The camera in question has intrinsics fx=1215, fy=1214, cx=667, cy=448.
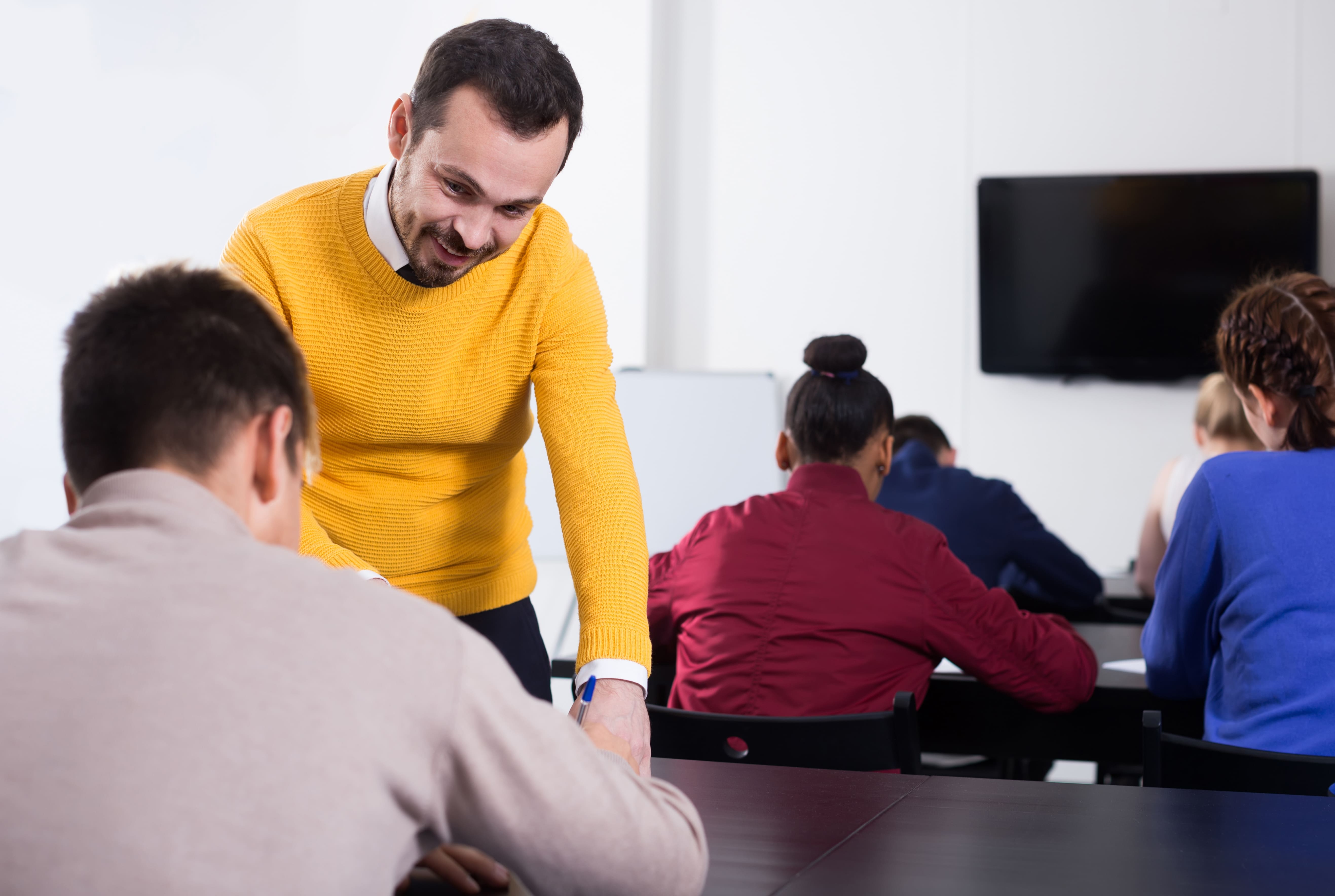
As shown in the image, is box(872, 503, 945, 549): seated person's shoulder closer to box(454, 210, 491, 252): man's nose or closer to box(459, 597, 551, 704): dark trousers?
box(459, 597, 551, 704): dark trousers

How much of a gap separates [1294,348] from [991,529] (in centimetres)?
116

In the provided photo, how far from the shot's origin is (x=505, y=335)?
1.41m

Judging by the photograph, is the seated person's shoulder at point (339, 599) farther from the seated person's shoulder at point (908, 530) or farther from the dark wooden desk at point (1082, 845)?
the seated person's shoulder at point (908, 530)

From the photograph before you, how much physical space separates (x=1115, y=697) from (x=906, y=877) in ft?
3.70

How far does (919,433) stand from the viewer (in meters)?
3.26

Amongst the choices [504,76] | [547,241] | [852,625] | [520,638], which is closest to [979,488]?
[852,625]

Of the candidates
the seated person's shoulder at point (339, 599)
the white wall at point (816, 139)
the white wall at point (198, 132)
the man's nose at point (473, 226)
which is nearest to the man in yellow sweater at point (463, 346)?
the man's nose at point (473, 226)

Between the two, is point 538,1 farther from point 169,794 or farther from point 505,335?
point 169,794

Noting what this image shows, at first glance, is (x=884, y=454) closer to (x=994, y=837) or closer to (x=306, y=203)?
(x=306, y=203)

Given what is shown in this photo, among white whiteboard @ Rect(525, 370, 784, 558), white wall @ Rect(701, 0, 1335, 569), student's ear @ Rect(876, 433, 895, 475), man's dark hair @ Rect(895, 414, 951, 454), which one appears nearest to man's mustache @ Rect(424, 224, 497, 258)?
student's ear @ Rect(876, 433, 895, 475)

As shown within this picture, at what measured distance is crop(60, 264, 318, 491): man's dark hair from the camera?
2.31ft

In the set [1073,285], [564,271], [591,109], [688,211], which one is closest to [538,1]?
[591,109]

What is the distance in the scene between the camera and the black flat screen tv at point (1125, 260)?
4262mm

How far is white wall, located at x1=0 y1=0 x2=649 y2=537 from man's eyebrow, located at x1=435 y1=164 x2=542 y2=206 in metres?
2.85
